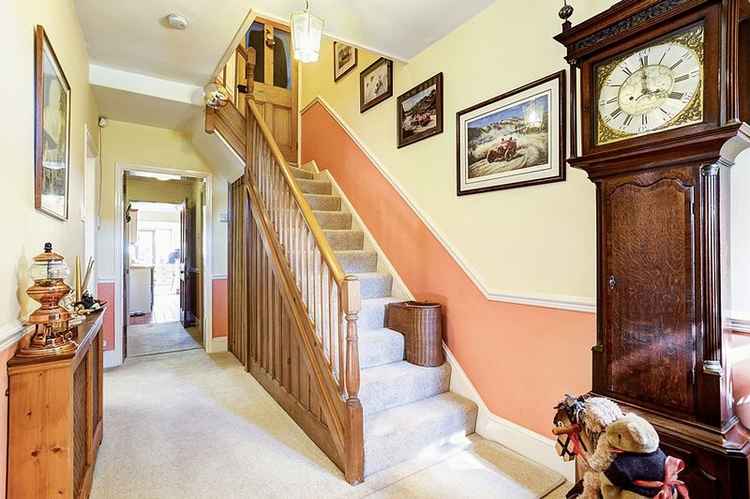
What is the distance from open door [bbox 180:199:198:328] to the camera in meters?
6.29

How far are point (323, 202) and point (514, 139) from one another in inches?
84.1

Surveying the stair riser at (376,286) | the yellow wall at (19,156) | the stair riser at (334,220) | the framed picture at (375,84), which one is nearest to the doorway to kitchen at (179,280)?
the stair riser at (334,220)

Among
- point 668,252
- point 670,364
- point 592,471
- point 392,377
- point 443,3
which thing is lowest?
point 392,377

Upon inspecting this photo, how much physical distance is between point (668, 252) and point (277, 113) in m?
4.91

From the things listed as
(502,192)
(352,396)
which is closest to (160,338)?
(352,396)

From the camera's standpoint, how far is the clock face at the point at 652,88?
1.34 m

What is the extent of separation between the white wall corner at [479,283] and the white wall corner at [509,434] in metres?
0.59

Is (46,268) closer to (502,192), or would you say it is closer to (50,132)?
(50,132)

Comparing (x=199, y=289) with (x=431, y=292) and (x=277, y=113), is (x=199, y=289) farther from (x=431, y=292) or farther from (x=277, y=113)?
(x=431, y=292)

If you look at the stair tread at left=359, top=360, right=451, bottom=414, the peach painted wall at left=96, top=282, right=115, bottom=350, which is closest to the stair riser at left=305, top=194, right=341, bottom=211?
the stair tread at left=359, top=360, right=451, bottom=414

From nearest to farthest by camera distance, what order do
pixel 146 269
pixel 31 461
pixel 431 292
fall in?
pixel 31 461
pixel 431 292
pixel 146 269

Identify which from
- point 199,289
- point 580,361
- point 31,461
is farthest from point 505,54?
point 199,289

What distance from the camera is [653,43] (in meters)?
1.45

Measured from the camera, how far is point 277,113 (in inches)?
207
